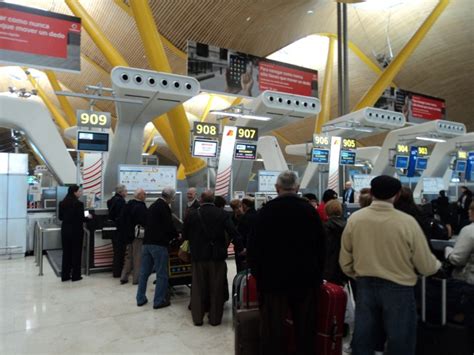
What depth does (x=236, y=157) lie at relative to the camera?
10711 mm

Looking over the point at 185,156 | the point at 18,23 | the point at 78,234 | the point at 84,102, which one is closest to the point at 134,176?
the point at 78,234

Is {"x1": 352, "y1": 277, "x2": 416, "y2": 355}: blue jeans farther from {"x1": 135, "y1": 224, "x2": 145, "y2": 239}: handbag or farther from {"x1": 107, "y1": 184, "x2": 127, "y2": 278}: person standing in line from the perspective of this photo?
{"x1": 107, "y1": 184, "x2": 127, "y2": 278}: person standing in line

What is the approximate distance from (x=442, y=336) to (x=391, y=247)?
1120 mm

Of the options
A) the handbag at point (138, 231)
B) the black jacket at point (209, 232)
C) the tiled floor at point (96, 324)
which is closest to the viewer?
the tiled floor at point (96, 324)

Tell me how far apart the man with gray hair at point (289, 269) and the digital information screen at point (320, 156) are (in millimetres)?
9903

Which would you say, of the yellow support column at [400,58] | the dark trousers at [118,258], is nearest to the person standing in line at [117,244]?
the dark trousers at [118,258]

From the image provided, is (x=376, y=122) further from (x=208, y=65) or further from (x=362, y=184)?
(x=208, y=65)

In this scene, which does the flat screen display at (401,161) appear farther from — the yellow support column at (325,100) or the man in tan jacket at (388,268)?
the man in tan jacket at (388,268)

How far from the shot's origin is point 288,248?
8.53 feet

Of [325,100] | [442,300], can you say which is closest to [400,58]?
[325,100]

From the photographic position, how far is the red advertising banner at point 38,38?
8.38 metres

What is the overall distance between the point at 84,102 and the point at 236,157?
24.7m

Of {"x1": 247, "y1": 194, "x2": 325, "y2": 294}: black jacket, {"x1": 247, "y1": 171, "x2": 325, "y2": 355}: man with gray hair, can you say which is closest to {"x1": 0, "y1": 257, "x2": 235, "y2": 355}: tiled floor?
{"x1": 247, "y1": 171, "x2": 325, "y2": 355}: man with gray hair

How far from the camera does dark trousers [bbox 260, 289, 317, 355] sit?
2.60 metres
